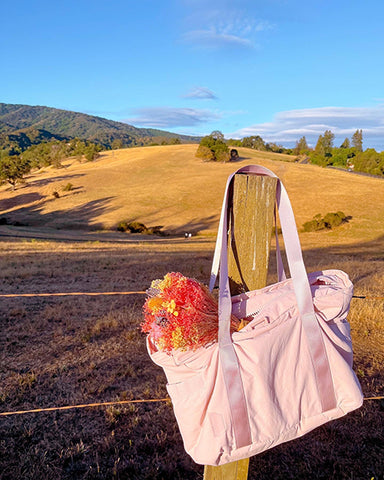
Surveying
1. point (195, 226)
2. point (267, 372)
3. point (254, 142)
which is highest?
point (254, 142)

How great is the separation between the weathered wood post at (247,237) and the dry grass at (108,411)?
94 cm

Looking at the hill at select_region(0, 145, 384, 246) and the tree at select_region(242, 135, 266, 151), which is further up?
the tree at select_region(242, 135, 266, 151)

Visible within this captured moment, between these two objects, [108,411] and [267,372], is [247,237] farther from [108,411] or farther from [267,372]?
[108,411]

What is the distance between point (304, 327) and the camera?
1.88 metres

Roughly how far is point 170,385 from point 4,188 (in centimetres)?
7083

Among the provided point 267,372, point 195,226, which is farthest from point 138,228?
point 267,372

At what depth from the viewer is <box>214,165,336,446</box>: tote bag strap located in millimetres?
1720

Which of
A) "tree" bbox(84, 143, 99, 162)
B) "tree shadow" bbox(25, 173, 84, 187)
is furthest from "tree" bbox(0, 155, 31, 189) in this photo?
"tree" bbox(84, 143, 99, 162)

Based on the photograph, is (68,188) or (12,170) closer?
(68,188)

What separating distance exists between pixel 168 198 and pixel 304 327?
2023 inches

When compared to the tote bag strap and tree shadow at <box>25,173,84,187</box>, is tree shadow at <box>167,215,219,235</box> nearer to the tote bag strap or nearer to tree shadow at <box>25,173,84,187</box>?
tree shadow at <box>25,173,84,187</box>

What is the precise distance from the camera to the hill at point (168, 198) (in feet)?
141

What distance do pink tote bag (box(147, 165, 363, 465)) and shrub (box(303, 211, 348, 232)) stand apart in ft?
124

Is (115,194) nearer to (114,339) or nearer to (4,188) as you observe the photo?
(4,188)
